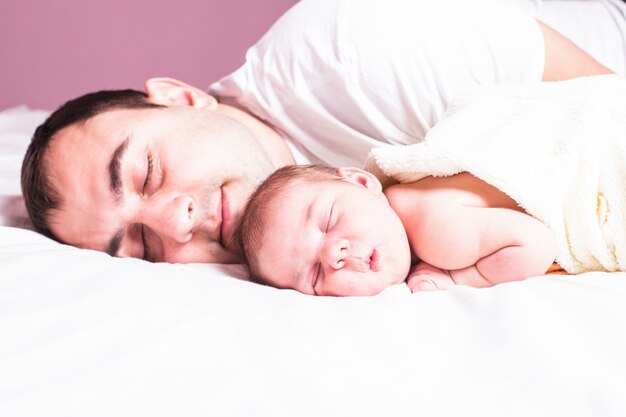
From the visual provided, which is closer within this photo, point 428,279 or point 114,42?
point 428,279

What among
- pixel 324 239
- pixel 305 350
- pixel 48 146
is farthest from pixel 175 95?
pixel 305 350

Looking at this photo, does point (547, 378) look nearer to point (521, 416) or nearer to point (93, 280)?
point (521, 416)

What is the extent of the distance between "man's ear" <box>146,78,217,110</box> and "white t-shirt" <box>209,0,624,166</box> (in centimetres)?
17

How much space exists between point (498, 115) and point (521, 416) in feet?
2.34

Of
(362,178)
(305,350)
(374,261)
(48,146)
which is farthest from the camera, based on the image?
(48,146)

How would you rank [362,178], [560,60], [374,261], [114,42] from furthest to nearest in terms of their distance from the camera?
[114,42] < [560,60] < [362,178] < [374,261]

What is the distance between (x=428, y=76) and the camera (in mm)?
1354

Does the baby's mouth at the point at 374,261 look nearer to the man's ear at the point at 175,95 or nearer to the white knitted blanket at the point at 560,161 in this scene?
the white knitted blanket at the point at 560,161

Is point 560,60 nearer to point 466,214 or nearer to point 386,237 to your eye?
point 466,214

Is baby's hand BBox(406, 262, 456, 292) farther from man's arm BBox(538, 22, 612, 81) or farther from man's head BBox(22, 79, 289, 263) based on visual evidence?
man's arm BBox(538, 22, 612, 81)

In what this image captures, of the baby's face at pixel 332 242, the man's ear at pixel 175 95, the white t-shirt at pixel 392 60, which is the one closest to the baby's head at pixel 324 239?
the baby's face at pixel 332 242

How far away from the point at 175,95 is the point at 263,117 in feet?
0.79

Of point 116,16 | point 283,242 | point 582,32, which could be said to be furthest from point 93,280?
point 116,16

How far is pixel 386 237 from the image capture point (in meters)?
0.95
